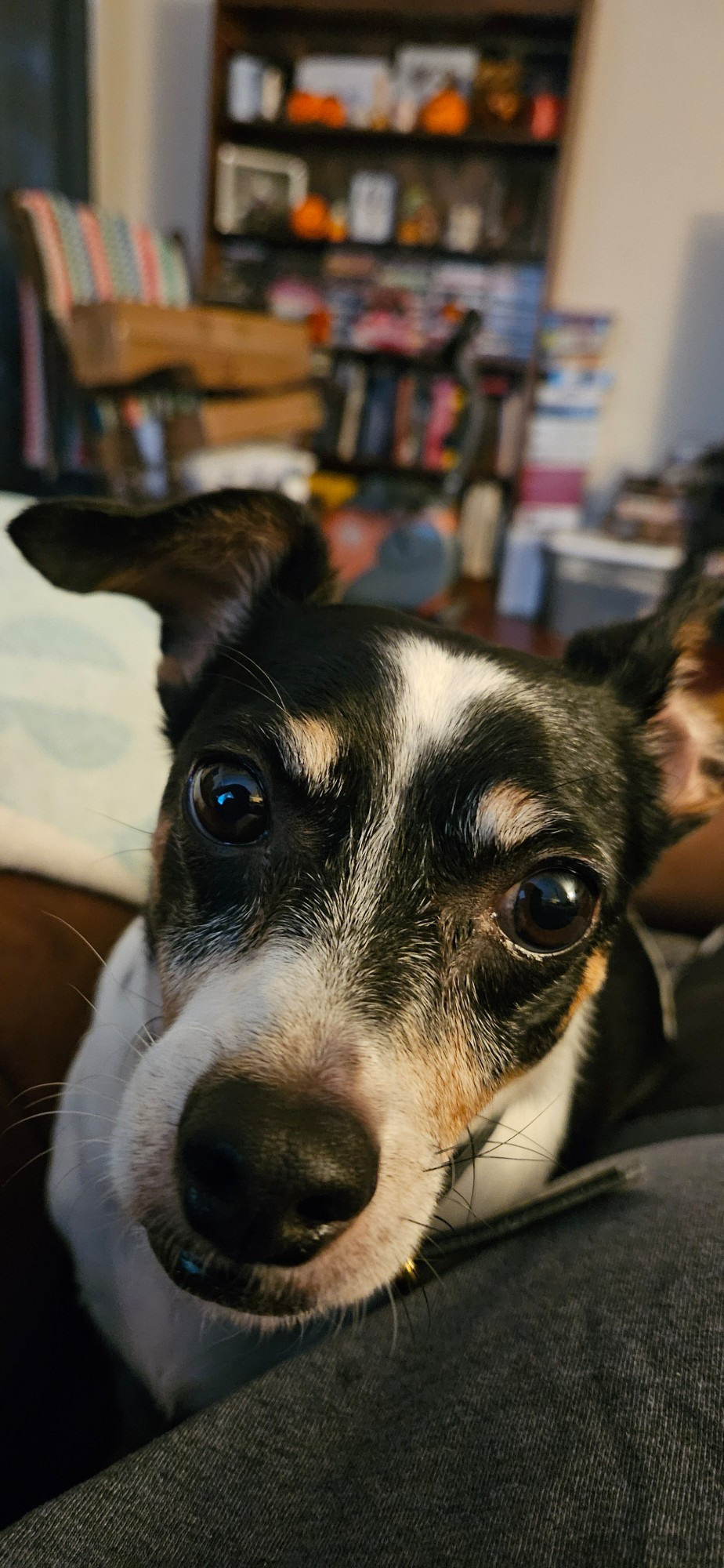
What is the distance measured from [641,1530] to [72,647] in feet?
3.92

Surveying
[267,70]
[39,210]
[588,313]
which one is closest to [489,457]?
[588,313]

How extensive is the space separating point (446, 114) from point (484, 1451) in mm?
6232

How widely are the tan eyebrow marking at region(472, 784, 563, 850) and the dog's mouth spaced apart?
435mm

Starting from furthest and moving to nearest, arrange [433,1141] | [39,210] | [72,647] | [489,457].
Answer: [489,457] < [39,210] < [72,647] < [433,1141]

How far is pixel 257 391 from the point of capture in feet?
15.6

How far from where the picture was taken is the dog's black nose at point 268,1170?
26.5 inches

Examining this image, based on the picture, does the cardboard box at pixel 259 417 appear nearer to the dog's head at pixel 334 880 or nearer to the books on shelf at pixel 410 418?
the books on shelf at pixel 410 418

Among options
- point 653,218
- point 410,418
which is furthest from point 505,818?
point 653,218

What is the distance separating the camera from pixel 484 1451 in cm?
62

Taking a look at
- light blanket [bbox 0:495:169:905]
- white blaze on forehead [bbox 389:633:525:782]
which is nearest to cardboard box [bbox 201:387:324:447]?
light blanket [bbox 0:495:169:905]

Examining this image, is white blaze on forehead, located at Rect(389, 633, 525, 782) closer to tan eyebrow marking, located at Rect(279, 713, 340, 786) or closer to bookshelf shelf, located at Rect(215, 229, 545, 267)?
tan eyebrow marking, located at Rect(279, 713, 340, 786)

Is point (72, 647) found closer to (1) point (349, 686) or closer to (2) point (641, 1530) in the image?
(1) point (349, 686)

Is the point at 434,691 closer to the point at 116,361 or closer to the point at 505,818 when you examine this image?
the point at 505,818

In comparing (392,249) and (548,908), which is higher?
(392,249)
